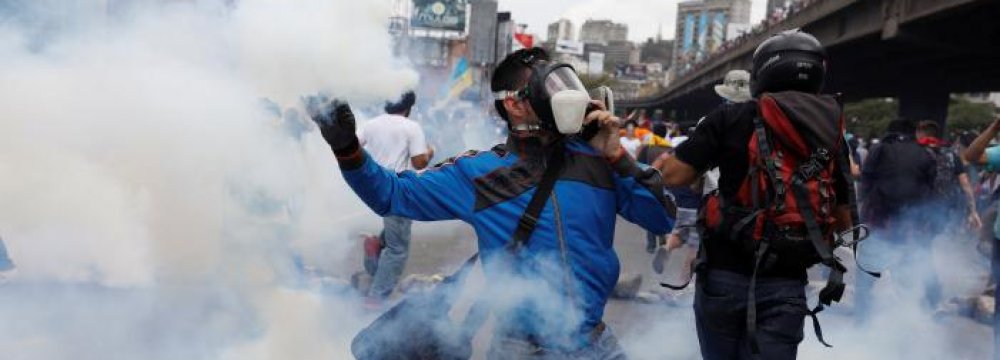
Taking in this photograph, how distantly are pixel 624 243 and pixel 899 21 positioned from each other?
26.8 feet

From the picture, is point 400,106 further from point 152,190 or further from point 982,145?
point 982,145

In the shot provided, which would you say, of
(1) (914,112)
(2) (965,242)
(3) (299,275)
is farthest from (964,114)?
(3) (299,275)

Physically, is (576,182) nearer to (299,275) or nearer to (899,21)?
(299,275)

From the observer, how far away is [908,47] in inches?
736

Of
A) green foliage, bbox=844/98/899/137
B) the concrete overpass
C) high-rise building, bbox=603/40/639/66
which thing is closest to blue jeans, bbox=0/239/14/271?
the concrete overpass

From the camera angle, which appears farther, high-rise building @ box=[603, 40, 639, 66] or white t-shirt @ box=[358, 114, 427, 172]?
high-rise building @ box=[603, 40, 639, 66]

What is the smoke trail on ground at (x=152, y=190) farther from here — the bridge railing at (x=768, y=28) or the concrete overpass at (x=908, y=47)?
the bridge railing at (x=768, y=28)

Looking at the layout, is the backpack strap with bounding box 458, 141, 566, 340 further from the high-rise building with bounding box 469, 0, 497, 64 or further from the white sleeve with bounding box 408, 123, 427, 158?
the high-rise building with bounding box 469, 0, 497, 64

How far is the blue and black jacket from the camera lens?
2572 mm

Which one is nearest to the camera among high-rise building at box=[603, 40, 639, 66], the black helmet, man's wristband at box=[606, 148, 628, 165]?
man's wristband at box=[606, 148, 628, 165]

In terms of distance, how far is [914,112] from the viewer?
84.0ft

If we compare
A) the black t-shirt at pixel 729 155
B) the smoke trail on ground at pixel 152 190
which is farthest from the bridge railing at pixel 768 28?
the black t-shirt at pixel 729 155

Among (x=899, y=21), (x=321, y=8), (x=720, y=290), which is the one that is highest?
(x=899, y=21)

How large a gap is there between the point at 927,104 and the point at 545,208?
1001 inches
